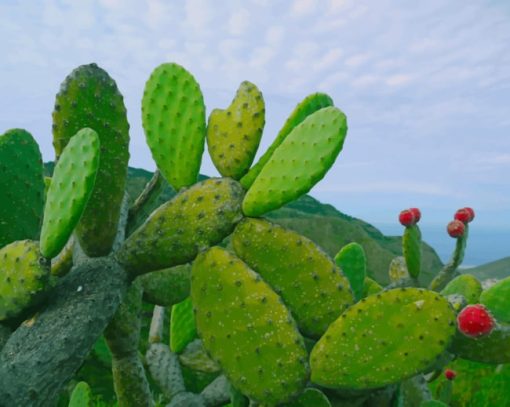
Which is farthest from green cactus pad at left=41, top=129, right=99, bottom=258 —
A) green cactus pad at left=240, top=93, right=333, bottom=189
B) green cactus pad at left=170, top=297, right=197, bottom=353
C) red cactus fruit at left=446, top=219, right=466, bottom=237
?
red cactus fruit at left=446, top=219, right=466, bottom=237

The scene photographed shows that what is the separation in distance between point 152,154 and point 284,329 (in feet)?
2.04

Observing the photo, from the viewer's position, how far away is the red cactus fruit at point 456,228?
2.60 metres

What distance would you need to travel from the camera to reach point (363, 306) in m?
1.52

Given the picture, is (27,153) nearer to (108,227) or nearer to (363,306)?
(108,227)

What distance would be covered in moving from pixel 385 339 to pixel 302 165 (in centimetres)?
45

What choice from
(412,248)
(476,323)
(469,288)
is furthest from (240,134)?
(412,248)

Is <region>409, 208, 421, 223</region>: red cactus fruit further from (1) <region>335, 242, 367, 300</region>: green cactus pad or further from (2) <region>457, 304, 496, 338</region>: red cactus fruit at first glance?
(2) <region>457, 304, 496, 338</region>: red cactus fruit

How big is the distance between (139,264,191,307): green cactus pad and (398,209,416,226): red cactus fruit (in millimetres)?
960

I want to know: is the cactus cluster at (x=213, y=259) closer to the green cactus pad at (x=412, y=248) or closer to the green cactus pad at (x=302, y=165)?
the green cactus pad at (x=302, y=165)

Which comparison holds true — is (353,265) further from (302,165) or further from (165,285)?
(302,165)

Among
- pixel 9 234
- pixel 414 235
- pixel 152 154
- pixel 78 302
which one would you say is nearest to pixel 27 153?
pixel 9 234

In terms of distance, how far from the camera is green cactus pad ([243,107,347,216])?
1.48m

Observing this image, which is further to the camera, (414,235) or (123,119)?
(414,235)

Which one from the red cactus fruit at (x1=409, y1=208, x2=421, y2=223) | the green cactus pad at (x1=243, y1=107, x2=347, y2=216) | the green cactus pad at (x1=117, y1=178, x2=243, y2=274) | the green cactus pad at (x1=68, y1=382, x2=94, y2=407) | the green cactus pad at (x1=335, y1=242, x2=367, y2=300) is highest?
the green cactus pad at (x1=243, y1=107, x2=347, y2=216)
